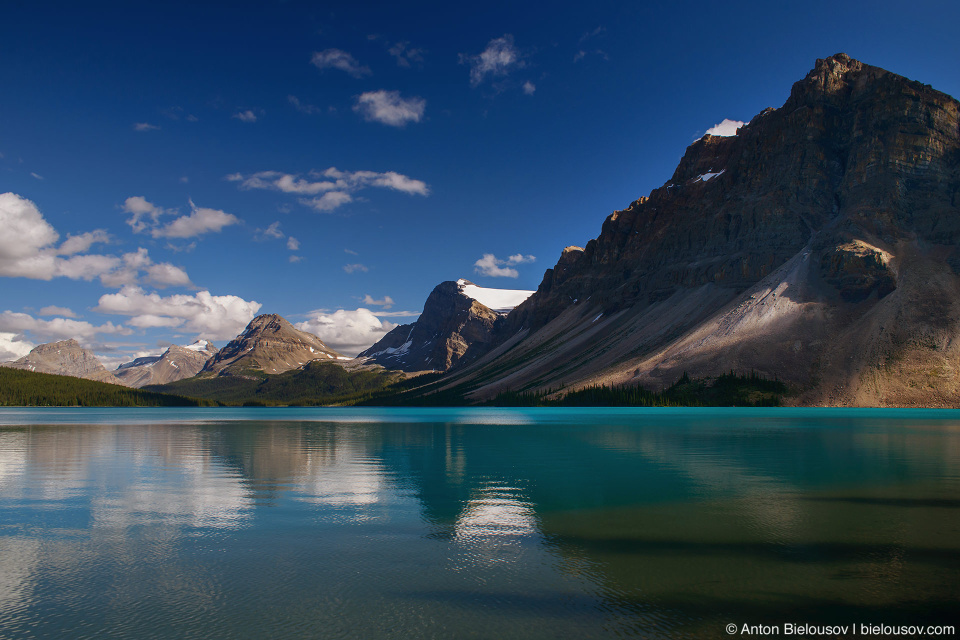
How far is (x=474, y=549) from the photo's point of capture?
17.4 meters

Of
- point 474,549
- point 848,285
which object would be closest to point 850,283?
point 848,285

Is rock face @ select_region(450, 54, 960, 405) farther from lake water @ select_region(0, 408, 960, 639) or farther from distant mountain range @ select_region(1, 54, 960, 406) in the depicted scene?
lake water @ select_region(0, 408, 960, 639)

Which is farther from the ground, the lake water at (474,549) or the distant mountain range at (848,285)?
the distant mountain range at (848,285)

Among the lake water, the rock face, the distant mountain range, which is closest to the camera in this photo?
the lake water

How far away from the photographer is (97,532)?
A: 65.3ft

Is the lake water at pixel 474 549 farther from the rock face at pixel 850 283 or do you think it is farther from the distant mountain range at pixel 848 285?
the rock face at pixel 850 283

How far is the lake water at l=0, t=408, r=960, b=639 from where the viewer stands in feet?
40.2

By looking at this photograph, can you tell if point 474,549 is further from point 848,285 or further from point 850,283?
point 850,283

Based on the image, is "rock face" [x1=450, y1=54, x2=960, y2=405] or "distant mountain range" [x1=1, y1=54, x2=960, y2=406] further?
"rock face" [x1=450, y1=54, x2=960, y2=405]

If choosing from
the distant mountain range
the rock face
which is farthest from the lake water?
the rock face

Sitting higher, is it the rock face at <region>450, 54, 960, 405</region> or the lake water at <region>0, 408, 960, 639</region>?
the rock face at <region>450, 54, 960, 405</region>

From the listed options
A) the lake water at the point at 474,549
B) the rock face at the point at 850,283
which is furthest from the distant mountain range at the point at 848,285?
the lake water at the point at 474,549

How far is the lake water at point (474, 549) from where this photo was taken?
482 inches

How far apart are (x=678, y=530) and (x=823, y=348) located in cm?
14809
